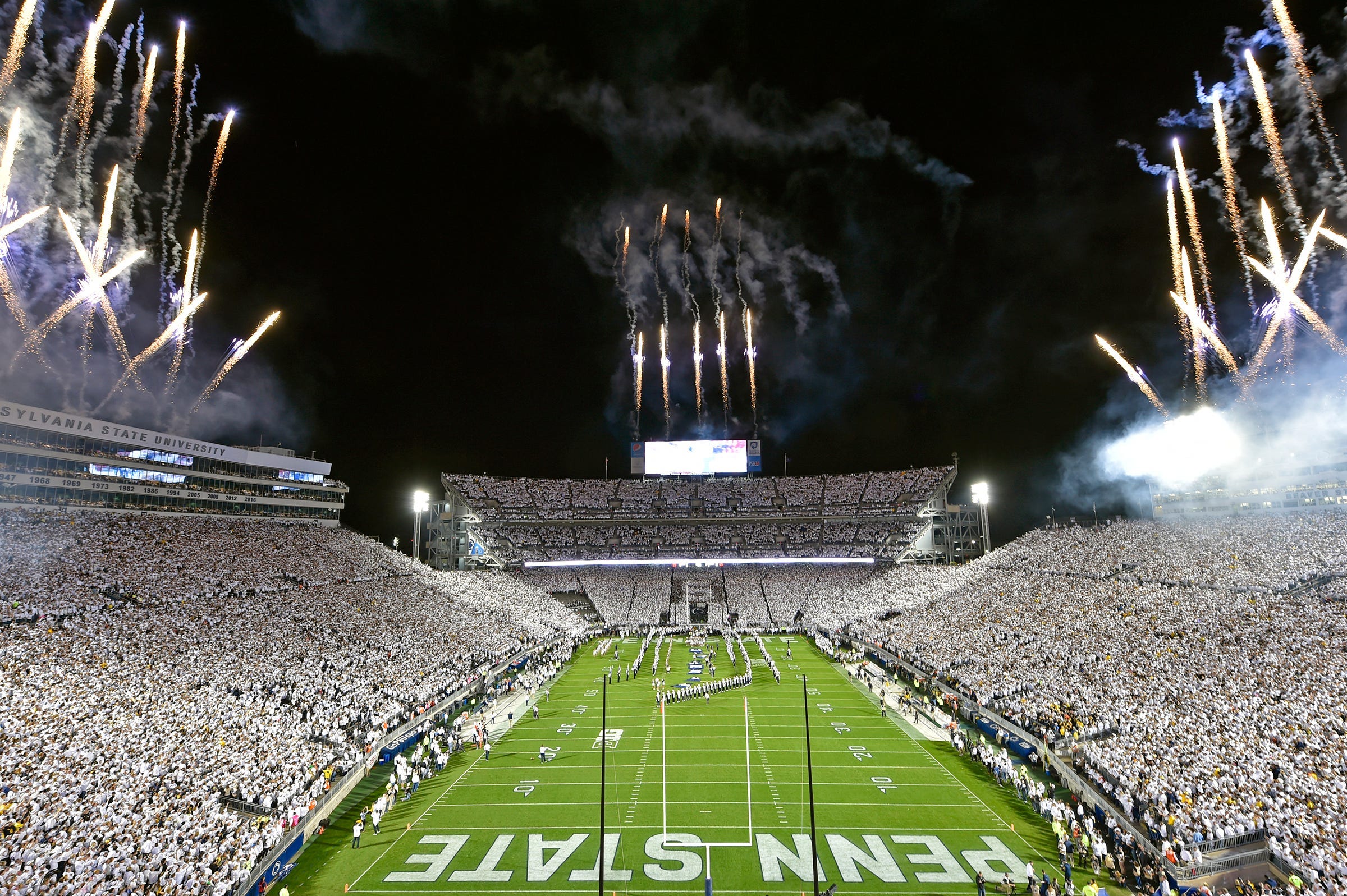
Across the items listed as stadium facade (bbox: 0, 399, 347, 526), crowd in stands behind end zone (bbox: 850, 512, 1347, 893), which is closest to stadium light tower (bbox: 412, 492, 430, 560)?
stadium facade (bbox: 0, 399, 347, 526)

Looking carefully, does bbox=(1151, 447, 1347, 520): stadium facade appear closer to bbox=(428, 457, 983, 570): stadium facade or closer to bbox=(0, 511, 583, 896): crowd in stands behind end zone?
bbox=(428, 457, 983, 570): stadium facade

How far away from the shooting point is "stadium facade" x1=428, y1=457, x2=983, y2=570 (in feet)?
198

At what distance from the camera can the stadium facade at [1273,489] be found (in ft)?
123

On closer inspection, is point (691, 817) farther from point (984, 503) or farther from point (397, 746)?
point (984, 503)

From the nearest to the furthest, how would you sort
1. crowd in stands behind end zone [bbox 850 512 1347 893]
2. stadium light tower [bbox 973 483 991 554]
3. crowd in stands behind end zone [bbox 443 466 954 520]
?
1. crowd in stands behind end zone [bbox 850 512 1347 893]
2. stadium light tower [bbox 973 483 991 554]
3. crowd in stands behind end zone [bbox 443 466 954 520]

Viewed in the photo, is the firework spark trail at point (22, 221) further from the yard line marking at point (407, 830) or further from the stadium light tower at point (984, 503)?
the stadium light tower at point (984, 503)

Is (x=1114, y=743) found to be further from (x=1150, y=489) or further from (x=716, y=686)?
(x=1150, y=489)

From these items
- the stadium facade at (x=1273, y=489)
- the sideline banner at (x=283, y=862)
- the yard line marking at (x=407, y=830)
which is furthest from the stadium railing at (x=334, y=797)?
the stadium facade at (x=1273, y=489)

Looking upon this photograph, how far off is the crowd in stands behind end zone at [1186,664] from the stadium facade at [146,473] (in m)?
42.2

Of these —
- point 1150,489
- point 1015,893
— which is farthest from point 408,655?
point 1150,489

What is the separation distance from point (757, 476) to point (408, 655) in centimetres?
4716

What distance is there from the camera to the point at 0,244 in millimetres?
23219

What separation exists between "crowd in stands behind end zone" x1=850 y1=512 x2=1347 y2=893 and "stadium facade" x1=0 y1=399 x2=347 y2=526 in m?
42.2

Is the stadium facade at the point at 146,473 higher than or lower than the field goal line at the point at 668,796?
higher
